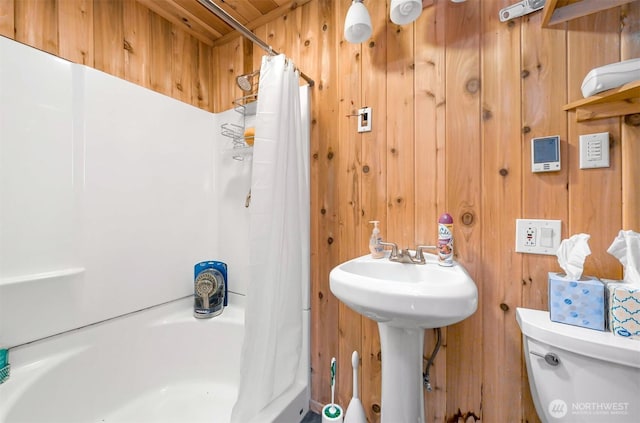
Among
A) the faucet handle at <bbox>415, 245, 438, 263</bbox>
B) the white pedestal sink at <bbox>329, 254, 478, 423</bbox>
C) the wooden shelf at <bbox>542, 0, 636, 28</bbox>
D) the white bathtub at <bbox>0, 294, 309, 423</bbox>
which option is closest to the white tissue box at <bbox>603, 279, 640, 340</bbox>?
the white pedestal sink at <bbox>329, 254, 478, 423</bbox>

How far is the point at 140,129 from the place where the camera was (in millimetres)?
1360

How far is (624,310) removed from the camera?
2.26 ft

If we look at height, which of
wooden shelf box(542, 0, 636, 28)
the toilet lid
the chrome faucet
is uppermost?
wooden shelf box(542, 0, 636, 28)

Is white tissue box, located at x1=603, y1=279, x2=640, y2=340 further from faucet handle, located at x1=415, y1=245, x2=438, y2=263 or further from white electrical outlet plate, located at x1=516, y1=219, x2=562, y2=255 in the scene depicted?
faucet handle, located at x1=415, y1=245, x2=438, y2=263

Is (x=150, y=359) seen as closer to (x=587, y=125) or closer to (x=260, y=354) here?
(x=260, y=354)

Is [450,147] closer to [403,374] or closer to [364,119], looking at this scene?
[364,119]

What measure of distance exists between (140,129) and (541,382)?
2050 millimetres

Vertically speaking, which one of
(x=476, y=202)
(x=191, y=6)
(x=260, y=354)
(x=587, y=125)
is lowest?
(x=260, y=354)

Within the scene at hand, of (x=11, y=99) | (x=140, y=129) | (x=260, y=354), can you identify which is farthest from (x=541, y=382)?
(x=11, y=99)

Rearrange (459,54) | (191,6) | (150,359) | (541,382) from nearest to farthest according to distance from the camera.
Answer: (541,382) < (459,54) < (150,359) < (191,6)

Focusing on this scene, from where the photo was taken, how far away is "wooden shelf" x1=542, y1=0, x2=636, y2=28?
2.64 feet

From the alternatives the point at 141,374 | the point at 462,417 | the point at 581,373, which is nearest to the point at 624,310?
the point at 581,373

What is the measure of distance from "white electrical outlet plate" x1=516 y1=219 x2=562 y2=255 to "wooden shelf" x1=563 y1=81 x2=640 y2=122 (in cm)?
37

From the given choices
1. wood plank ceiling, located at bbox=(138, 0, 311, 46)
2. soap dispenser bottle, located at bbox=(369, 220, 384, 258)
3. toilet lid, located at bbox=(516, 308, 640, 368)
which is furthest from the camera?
wood plank ceiling, located at bbox=(138, 0, 311, 46)
